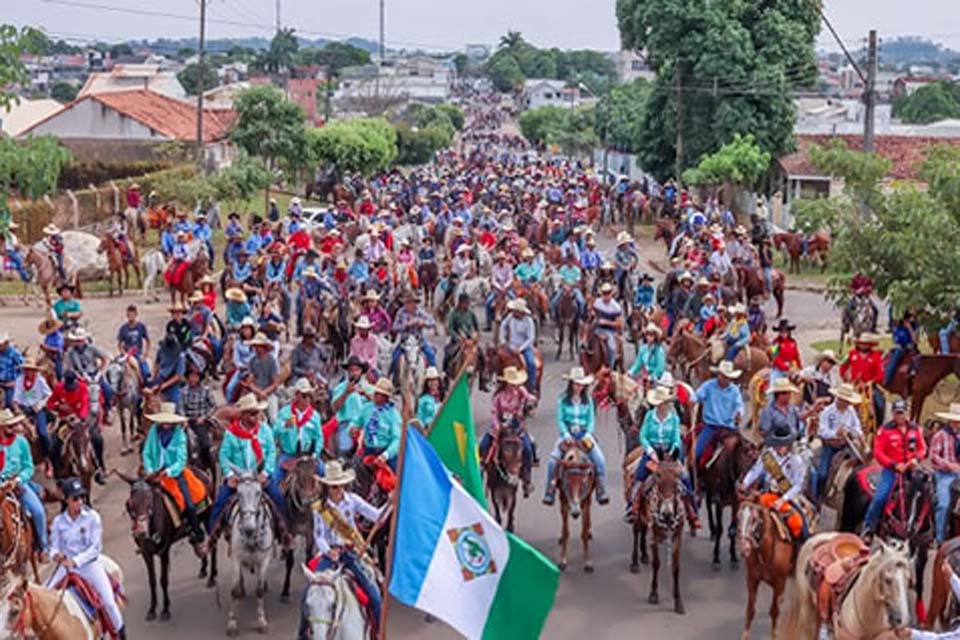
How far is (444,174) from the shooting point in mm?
66000

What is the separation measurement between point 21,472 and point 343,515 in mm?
3623

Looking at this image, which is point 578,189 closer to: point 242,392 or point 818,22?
point 818,22

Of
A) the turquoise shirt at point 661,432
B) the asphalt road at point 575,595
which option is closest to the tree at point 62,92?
the asphalt road at point 575,595

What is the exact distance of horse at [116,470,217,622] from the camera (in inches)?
499

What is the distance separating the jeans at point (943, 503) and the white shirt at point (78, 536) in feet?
25.7

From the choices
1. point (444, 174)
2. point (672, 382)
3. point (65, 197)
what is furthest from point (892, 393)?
point (444, 174)

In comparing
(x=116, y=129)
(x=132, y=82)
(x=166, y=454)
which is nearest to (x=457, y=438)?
(x=166, y=454)

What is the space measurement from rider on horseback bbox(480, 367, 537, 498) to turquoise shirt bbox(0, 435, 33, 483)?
4680 mm

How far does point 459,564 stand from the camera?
8.62 m

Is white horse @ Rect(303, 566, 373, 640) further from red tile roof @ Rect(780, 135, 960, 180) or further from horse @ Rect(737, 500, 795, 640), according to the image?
red tile roof @ Rect(780, 135, 960, 180)

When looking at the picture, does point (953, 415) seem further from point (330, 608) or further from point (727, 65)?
point (727, 65)

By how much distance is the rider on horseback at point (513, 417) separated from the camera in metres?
14.6

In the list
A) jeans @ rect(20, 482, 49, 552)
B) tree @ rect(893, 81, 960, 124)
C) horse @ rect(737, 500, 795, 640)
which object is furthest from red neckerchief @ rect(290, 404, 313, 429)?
tree @ rect(893, 81, 960, 124)

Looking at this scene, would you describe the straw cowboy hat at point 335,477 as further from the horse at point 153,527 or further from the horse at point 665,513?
the horse at point 665,513
